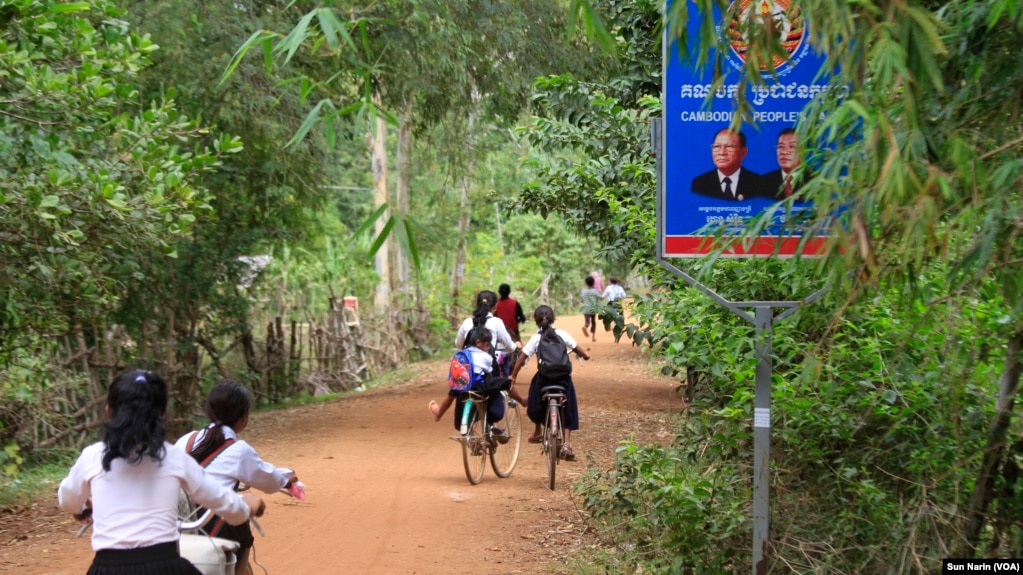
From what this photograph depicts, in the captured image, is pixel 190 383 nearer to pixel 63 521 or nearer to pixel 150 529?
pixel 63 521

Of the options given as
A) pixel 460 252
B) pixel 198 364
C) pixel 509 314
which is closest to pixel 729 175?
pixel 509 314

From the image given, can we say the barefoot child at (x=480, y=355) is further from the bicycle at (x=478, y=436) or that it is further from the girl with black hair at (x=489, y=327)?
the girl with black hair at (x=489, y=327)

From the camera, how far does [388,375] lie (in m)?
24.5

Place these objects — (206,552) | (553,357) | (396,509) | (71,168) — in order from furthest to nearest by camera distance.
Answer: (553,357) < (396,509) < (71,168) < (206,552)

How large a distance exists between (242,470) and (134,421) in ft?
2.52

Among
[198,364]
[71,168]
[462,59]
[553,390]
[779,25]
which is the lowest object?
[198,364]

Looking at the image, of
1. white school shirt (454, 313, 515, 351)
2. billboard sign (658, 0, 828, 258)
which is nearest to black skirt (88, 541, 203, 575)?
billboard sign (658, 0, 828, 258)

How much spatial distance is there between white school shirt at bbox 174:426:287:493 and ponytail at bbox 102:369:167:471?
576 millimetres

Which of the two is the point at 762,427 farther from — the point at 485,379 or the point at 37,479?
the point at 37,479

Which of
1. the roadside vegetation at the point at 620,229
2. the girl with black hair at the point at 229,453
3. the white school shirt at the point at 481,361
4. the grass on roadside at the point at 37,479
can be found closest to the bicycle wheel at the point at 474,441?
the white school shirt at the point at 481,361

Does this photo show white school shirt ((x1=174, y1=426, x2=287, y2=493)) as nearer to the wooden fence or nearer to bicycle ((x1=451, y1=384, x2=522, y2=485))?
bicycle ((x1=451, y1=384, x2=522, y2=485))

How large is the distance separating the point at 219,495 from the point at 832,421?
10.8 ft

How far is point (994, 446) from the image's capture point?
4812mm

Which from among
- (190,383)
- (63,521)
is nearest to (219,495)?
(63,521)
